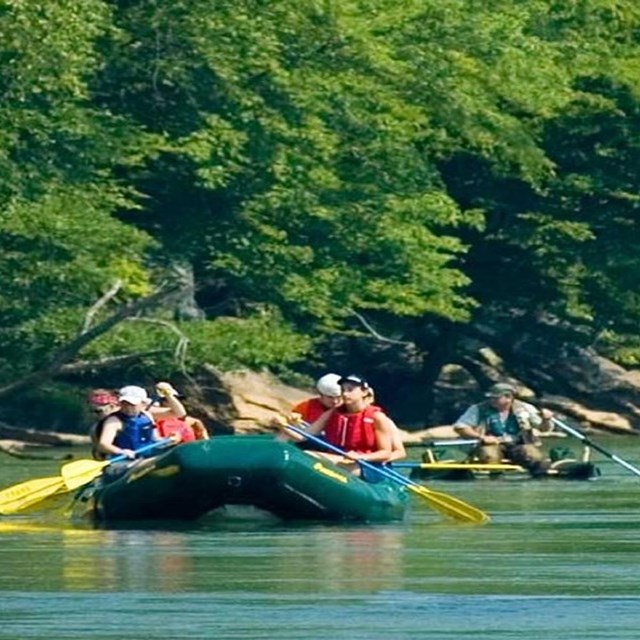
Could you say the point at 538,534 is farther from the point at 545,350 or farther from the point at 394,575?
the point at 545,350

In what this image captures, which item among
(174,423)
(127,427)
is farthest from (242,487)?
(174,423)

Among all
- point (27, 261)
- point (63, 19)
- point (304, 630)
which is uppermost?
point (63, 19)

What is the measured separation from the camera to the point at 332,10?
52.6 meters

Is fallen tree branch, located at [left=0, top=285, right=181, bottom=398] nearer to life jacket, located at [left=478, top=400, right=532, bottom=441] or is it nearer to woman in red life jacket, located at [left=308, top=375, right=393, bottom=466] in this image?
life jacket, located at [left=478, top=400, right=532, bottom=441]

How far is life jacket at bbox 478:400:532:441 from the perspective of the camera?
36.1 meters

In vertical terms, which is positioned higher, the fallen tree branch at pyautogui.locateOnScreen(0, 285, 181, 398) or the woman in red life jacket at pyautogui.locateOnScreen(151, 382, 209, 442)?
the fallen tree branch at pyautogui.locateOnScreen(0, 285, 181, 398)

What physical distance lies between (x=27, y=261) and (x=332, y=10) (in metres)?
7.77

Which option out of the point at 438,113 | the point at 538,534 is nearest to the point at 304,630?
the point at 538,534

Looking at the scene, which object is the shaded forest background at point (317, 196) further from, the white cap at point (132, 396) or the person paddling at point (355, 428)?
the person paddling at point (355, 428)

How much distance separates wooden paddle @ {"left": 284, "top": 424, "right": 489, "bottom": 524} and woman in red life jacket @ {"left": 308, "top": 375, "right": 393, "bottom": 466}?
0.34 ft

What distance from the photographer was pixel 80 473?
2828 centimetres

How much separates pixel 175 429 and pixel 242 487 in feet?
13.3

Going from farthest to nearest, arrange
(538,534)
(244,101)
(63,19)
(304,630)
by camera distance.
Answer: (244,101)
(63,19)
(538,534)
(304,630)

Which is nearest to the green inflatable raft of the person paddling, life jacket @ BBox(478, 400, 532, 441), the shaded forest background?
the person paddling
